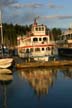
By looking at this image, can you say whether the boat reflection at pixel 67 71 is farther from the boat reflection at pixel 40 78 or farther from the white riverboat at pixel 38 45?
the white riverboat at pixel 38 45

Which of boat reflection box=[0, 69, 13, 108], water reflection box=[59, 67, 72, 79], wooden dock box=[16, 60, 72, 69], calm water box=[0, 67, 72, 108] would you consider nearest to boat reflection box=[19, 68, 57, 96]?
calm water box=[0, 67, 72, 108]

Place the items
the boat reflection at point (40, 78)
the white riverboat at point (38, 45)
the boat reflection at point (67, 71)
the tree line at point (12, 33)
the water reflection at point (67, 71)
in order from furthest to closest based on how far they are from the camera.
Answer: the tree line at point (12, 33), the white riverboat at point (38, 45), the water reflection at point (67, 71), the boat reflection at point (67, 71), the boat reflection at point (40, 78)

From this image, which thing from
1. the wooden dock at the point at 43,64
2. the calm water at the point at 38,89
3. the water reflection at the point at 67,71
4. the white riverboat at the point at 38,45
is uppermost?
the white riverboat at the point at 38,45

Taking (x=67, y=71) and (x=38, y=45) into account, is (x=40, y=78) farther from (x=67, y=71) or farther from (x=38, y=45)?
(x=38, y=45)

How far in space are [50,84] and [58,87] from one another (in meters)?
2.82

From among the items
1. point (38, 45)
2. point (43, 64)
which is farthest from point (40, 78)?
point (38, 45)

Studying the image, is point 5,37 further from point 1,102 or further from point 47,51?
point 1,102

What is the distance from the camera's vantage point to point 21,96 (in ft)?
111

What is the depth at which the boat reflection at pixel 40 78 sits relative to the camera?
1494 inches

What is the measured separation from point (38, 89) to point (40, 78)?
8.37 m

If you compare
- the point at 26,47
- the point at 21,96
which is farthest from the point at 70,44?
the point at 21,96

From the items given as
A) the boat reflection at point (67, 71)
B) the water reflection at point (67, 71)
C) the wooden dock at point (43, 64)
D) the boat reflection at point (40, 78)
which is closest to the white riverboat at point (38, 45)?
the wooden dock at point (43, 64)

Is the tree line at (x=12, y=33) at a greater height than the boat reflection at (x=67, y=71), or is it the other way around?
the tree line at (x=12, y=33)

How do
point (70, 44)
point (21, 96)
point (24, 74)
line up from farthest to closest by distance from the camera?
1. point (70, 44)
2. point (24, 74)
3. point (21, 96)
